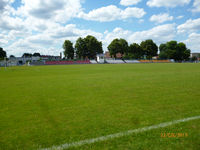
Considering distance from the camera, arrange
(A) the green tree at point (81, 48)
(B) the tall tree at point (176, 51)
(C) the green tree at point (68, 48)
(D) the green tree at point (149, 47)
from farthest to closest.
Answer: (B) the tall tree at point (176, 51)
(D) the green tree at point (149, 47)
(A) the green tree at point (81, 48)
(C) the green tree at point (68, 48)

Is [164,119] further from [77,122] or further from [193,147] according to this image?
[77,122]

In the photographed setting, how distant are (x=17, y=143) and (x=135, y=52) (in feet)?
334

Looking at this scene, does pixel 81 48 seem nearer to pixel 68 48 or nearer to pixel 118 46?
pixel 68 48

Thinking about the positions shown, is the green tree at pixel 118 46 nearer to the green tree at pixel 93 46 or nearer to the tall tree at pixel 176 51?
the green tree at pixel 93 46

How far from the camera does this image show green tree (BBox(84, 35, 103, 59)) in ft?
296

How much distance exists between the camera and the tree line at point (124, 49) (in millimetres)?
90562

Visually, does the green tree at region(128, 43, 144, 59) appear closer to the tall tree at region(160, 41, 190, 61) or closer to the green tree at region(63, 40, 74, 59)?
the tall tree at region(160, 41, 190, 61)

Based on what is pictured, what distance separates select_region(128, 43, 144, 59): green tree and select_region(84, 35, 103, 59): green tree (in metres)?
20.6

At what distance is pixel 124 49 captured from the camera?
97.1 m

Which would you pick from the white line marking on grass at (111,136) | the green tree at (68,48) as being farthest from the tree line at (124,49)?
the white line marking on grass at (111,136)

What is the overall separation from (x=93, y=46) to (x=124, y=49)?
825 inches

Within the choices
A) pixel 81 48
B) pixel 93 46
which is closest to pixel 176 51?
pixel 93 46

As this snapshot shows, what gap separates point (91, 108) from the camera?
5.05 m
